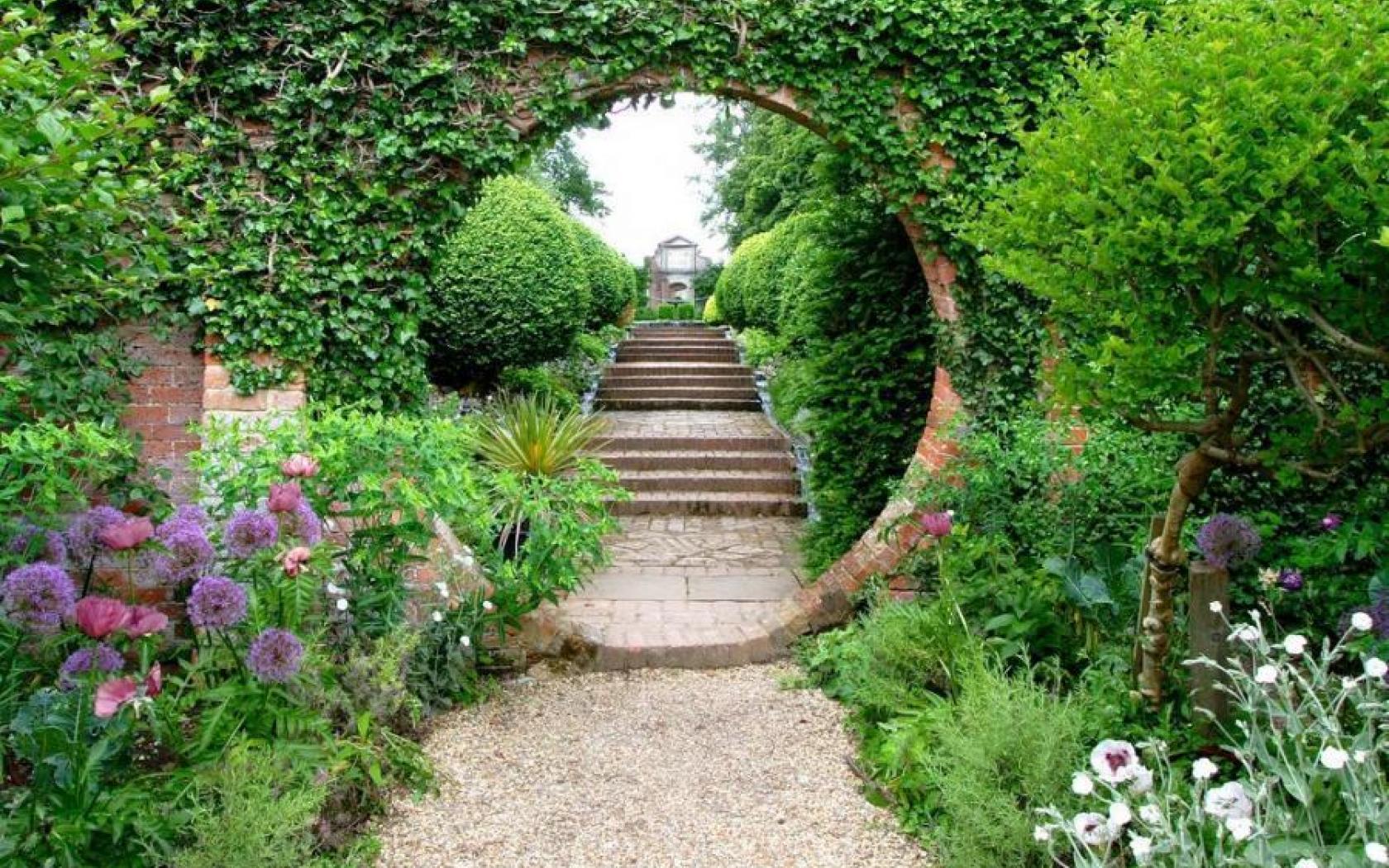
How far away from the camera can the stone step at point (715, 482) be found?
8.59 metres

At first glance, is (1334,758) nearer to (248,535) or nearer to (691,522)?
(248,535)

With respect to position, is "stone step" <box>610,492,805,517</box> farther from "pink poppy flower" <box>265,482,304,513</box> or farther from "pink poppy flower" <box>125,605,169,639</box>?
"pink poppy flower" <box>125,605,169,639</box>

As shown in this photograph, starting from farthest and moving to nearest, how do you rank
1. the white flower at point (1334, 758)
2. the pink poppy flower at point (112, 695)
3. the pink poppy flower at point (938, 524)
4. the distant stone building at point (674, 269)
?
the distant stone building at point (674, 269), the pink poppy flower at point (938, 524), the pink poppy flower at point (112, 695), the white flower at point (1334, 758)

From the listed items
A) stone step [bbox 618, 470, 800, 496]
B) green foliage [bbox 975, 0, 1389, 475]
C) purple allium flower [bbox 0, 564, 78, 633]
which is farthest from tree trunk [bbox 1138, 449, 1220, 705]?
stone step [bbox 618, 470, 800, 496]

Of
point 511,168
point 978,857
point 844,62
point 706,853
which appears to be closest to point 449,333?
point 511,168

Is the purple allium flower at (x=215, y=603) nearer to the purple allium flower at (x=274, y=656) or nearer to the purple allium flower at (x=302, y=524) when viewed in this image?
the purple allium flower at (x=274, y=656)

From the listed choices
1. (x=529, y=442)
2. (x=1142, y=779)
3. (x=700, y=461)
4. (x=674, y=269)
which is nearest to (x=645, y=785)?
(x=1142, y=779)

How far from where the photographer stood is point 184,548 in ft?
8.52

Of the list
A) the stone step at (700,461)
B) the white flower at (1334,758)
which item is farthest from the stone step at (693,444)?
the white flower at (1334,758)

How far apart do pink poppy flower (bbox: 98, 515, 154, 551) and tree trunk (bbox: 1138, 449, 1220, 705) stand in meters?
2.92

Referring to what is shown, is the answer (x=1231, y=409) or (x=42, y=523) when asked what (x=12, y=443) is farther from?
(x=1231, y=409)

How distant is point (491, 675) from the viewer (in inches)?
177

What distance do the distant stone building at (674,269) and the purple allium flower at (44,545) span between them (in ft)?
92.3

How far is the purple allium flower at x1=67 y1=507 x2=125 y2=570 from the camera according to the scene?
280 cm
